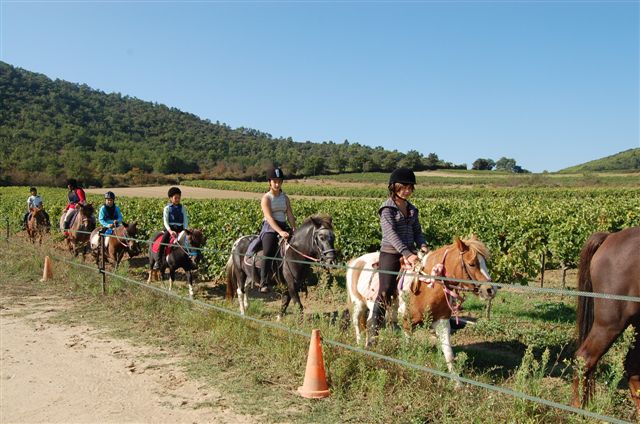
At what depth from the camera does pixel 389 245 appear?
5871 mm

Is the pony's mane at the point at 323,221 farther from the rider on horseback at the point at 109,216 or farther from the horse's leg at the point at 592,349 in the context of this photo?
the rider on horseback at the point at 109,216

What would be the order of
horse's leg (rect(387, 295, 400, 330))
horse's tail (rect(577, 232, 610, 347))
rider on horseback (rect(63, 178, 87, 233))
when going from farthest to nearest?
1. rider on horseback (rect(63, 178, 87, 233))
2. horse's leg (rect(387, 295, 400, 330))
3. horse's tail (rect(577, 232, 610, 347))

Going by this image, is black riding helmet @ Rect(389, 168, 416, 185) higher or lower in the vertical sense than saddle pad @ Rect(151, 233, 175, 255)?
higher

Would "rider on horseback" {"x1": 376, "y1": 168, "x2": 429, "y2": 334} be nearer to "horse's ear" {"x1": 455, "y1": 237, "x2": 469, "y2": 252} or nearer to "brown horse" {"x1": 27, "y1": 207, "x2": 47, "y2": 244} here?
"horse's ear" {"x1": 455, "y1": 237, "x2": 469, "y2": 252}

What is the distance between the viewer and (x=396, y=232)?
18.8 feet

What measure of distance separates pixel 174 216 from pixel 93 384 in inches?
238

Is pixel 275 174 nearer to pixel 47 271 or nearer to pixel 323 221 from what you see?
pixel 323 221

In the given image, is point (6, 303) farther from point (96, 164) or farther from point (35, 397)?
point (96, 164)

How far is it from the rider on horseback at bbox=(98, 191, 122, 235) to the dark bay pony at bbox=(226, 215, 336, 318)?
5.40 metres

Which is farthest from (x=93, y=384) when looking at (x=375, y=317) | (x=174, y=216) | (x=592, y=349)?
(x=174, y=216)

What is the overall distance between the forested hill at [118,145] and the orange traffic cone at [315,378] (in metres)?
59.3

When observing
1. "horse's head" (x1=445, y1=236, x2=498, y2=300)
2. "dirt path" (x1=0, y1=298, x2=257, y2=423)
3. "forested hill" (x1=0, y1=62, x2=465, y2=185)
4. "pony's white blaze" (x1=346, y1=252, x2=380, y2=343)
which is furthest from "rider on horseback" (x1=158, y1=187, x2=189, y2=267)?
"forested hill" (x1=0, y1=62, x2=465, y2=185)

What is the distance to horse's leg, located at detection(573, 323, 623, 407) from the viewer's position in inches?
178

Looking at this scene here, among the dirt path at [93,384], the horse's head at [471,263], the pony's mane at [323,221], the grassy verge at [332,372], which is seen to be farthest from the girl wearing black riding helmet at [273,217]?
the horse's head at [471,263]
